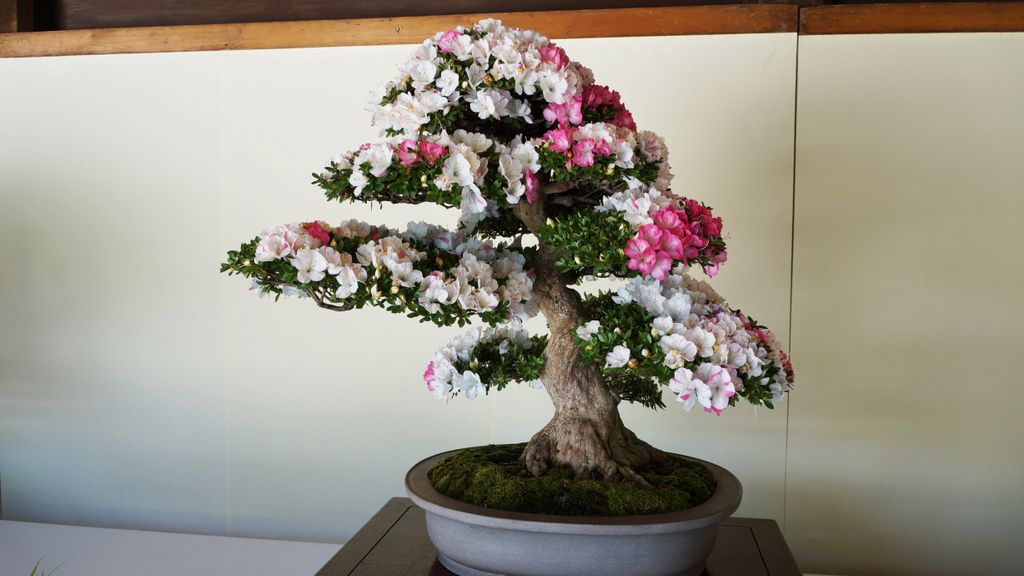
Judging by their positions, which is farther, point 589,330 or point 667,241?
point 589,330

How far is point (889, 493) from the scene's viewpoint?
6.42 feet

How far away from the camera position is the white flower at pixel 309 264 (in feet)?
3.31

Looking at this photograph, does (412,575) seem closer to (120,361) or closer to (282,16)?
(120,361)

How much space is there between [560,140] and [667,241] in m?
0.20

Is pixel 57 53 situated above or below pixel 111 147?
above

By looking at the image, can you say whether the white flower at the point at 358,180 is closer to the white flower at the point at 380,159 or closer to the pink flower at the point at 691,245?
the white flower at the point at 380,159

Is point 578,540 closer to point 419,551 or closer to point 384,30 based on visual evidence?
point 419,551

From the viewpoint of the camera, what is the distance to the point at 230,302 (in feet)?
7.00

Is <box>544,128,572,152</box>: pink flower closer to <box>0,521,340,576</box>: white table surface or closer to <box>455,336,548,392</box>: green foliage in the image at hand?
<box>455,336,548,392</box>: green foliage

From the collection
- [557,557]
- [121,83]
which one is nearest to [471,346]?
[557,557]

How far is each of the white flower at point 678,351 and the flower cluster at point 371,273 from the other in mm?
231

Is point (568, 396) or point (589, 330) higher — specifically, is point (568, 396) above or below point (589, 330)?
below

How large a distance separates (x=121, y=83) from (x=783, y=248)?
179 cm

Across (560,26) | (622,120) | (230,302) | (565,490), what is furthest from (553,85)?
(230,302)
